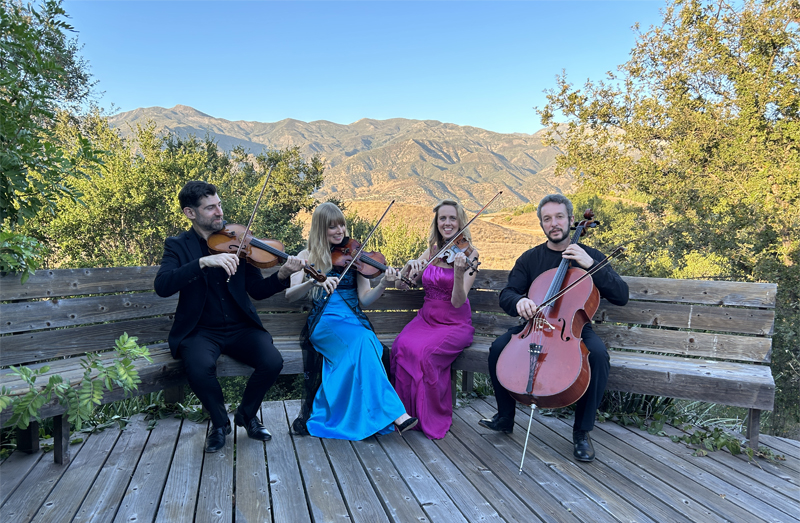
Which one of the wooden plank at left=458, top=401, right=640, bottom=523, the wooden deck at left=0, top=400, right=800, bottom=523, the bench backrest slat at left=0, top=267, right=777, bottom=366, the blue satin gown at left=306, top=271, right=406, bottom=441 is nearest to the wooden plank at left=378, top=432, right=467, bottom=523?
the wooden deck at left=0, top=400, right=800, bottom=523

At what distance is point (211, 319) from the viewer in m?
2.95

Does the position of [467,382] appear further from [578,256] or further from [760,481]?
[760,481]

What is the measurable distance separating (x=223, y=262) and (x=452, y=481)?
5.15 ft

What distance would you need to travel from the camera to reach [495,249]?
21.4m

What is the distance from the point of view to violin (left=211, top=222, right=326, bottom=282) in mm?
2938

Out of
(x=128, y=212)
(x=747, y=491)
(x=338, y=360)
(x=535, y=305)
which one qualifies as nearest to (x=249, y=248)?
(x=338, y=360)

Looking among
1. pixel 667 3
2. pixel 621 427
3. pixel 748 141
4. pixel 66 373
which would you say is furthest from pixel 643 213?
pixel 66 373

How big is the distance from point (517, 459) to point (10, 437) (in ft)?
8.88

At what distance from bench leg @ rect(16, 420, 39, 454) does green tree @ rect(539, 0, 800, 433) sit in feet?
18.1

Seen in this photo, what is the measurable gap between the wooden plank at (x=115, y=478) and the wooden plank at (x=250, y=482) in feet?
1.63

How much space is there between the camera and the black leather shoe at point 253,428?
289 cm

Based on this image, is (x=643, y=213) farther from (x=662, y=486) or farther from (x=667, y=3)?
(x=662, y=486)

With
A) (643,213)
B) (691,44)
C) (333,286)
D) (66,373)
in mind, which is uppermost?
(691,44)

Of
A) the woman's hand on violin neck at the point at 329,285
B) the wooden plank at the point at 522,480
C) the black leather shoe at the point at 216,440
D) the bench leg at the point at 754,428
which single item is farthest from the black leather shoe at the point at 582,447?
the black leather shoe at the point at 216,440
